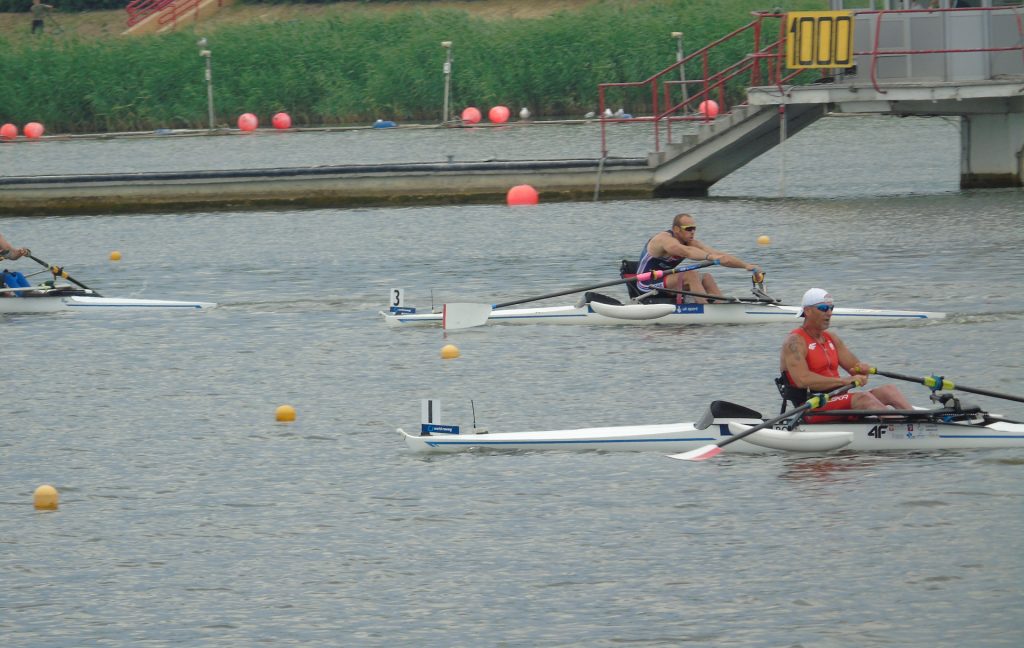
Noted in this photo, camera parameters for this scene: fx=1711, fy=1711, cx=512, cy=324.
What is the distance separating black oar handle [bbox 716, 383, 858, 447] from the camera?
12875 millimetres

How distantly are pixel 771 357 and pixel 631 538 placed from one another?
633cm

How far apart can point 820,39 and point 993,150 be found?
394 centimetres

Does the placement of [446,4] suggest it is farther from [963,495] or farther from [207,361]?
[963,495]

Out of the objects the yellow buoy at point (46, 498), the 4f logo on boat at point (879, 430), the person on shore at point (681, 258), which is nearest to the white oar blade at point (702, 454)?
the 4f logo on boat at point (879, 430)

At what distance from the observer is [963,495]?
486 inches

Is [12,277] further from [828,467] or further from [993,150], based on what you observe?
[993,150]

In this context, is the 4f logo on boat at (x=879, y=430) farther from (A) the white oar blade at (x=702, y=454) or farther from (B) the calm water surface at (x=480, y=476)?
(A) the white oar blade at (x=702, y=454)

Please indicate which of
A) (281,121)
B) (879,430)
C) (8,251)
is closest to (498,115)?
(281,121)

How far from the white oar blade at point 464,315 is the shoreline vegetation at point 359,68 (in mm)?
28565

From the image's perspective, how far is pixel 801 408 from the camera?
42.7ft

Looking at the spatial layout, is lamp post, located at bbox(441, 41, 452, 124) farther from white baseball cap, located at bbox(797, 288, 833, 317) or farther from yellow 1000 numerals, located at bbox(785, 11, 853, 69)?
white baseball cap, located at bbox(797, 288, 833, 317)

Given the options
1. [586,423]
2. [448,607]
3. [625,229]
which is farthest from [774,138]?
[448,607]

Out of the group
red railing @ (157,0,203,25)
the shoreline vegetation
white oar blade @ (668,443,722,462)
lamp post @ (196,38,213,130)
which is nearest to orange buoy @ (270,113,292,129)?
the shoreline vegetation

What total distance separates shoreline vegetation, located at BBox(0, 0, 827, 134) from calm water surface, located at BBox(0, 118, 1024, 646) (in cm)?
2147
